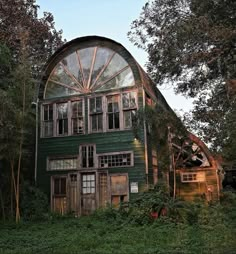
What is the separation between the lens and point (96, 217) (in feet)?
41.0

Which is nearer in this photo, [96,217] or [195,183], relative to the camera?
[96,217]

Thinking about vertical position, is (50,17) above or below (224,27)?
above

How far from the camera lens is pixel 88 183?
49.1ft

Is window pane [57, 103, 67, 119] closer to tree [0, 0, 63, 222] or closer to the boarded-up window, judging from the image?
tree [0, 0, 63, 222]

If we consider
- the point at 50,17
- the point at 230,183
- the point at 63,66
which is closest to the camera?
the point at 63,66

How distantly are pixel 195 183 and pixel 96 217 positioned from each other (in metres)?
7.10

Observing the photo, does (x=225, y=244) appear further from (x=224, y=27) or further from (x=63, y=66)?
(x=63, y=66)

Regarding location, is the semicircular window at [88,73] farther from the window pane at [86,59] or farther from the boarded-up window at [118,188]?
the boarded-up window at [118,188]

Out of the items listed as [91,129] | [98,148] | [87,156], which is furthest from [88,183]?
[91,129]

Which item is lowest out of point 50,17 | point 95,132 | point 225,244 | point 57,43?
point 225,244

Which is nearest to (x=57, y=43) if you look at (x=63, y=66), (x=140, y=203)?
(x=63, y=66)

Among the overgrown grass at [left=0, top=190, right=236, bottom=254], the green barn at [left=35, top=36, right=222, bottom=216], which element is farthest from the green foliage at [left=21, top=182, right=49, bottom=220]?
the overgrown grass at [left=0, top=190, right=236, bottom=254]

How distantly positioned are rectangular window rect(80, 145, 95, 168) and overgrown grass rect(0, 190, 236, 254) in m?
2.93

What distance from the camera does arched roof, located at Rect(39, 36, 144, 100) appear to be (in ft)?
49.9
